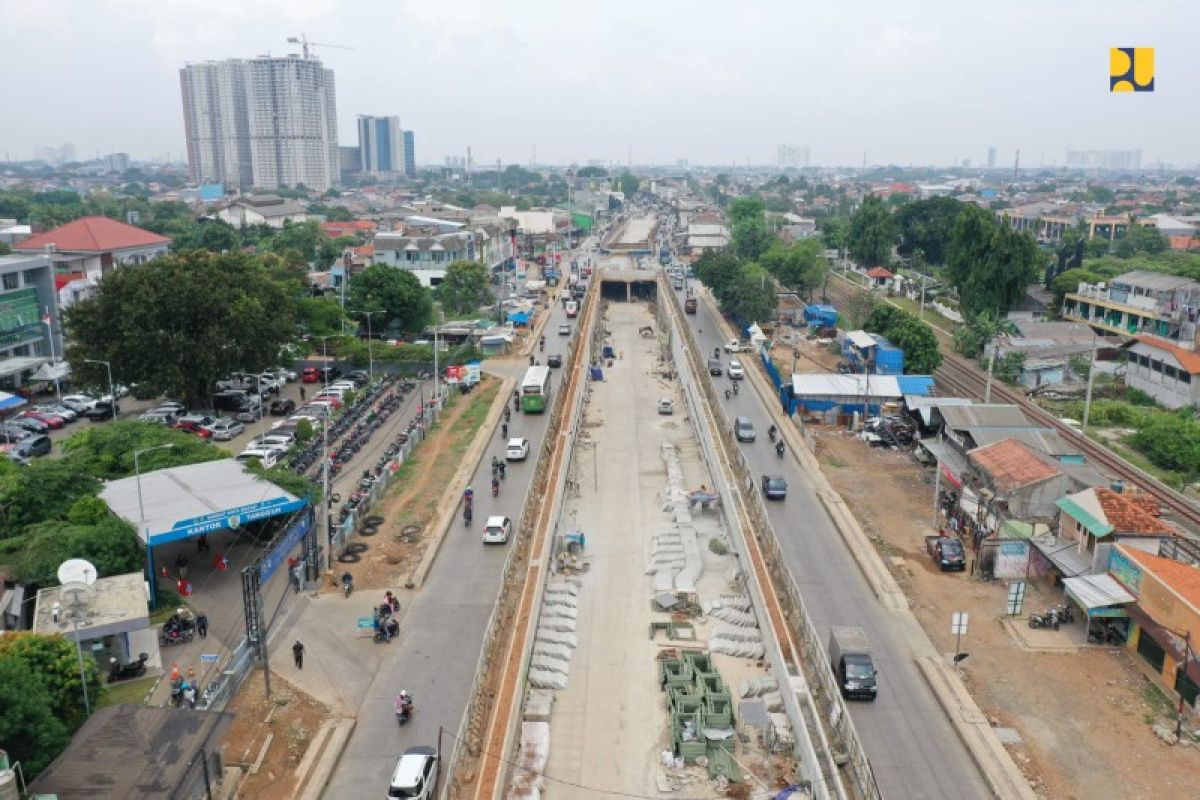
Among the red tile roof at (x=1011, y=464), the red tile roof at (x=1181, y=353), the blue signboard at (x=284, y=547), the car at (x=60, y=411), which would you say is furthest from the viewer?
the red tile roof at (x=1181, y=353)

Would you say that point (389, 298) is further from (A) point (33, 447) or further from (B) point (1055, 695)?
(B) point (1055, 695)

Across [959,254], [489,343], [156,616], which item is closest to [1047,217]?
[959,254]

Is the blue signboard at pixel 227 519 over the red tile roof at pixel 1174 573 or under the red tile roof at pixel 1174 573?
over

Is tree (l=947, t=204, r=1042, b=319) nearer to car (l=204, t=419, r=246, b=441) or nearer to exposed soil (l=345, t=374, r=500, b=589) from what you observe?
exposed soil (l=345, t=374, r=500, b=589)

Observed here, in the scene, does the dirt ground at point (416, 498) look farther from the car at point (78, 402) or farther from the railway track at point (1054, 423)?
the railway track at point (1054, 423)

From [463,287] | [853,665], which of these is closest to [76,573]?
[853,665]

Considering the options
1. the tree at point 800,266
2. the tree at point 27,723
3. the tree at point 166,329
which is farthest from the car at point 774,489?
the tree at point 800,266

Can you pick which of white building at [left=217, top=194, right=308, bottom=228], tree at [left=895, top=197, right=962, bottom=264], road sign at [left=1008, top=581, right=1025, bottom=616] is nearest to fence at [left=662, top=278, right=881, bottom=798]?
road sign at [left=1008, top=581, right=1025, bottom=616]
